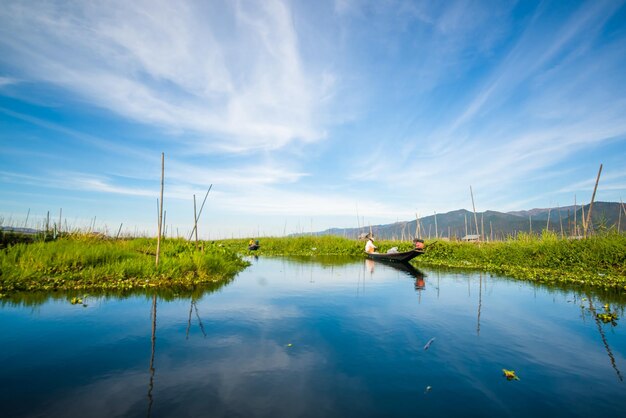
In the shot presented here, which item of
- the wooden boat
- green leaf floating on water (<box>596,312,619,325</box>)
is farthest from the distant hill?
green leaf floating on water (<box>596,312,619,325</box>)

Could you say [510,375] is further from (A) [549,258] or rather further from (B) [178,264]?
(A) [549,258]

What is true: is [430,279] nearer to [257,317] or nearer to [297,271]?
[297,271]

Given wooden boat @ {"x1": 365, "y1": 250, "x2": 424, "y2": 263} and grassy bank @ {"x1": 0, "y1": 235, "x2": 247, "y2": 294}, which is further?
wooden boat @ {"x1": 365, "y1": 250, "x2": 424, "y2": 263}

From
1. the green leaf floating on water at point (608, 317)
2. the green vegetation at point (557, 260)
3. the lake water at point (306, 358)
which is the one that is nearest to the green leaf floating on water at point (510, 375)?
the lake water at point (306, 358)

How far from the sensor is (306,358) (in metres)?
4.22

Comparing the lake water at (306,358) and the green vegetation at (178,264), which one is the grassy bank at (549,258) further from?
the lake water at (306,358)

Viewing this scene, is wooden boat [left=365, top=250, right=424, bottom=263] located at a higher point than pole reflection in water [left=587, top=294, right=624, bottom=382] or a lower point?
higher

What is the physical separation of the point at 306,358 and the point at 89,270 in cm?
744

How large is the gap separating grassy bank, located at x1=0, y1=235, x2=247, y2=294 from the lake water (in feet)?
4.31

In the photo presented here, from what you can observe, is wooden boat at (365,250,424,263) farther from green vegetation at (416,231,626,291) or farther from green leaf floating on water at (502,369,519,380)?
green leaf floating on water at (502,369,519,380)

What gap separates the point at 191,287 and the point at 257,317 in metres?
3.51

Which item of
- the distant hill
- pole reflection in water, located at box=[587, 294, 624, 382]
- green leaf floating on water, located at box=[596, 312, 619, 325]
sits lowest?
pole reflection in water, located at box=[587, 294, 624, 382]

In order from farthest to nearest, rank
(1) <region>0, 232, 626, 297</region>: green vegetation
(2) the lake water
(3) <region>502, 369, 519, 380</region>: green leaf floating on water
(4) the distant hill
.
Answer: (4) the distant hill → (1) <region>0, 232, 626, 297</region>: green vegetation → (3) <region>502, 369, 519, 380</region>: green leaf floating on water → (2) the lake water

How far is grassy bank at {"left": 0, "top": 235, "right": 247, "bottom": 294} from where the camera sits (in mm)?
7828
